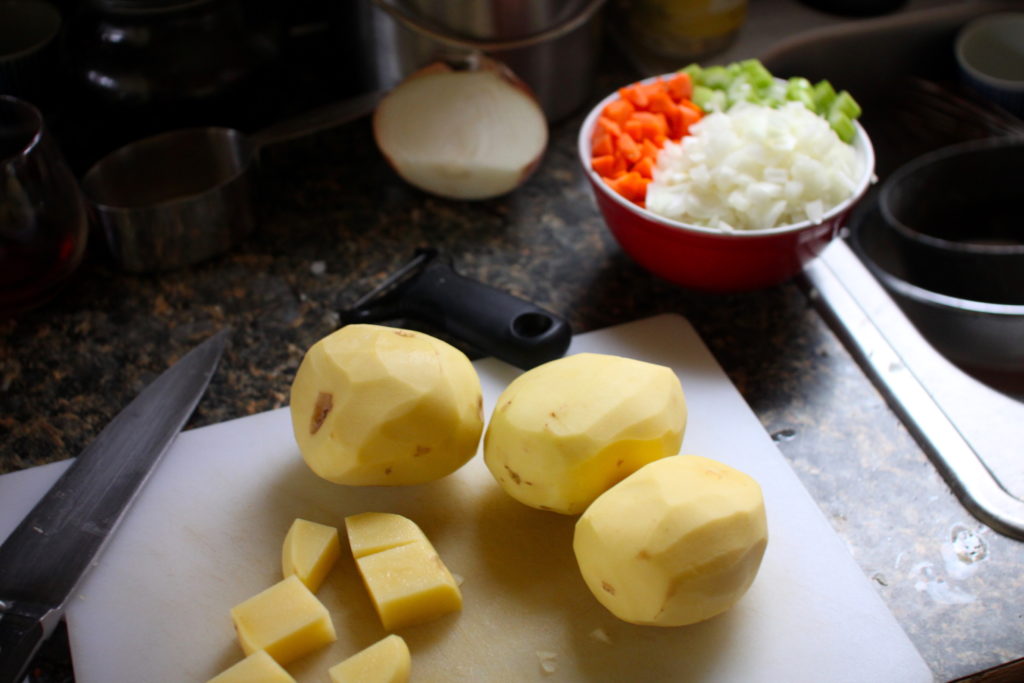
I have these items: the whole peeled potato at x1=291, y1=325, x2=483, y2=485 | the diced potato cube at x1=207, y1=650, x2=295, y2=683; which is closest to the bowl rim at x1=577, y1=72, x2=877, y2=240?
the whole peeled potato at x1=291, y1=325, x2=483, y2=485

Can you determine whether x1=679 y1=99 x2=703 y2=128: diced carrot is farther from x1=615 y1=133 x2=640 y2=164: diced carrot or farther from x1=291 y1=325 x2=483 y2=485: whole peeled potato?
x1=291 y1=325 x2=483 y2=485: whole peeled potato

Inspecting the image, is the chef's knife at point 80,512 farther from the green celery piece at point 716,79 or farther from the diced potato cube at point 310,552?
the green celery piece at point 716,79

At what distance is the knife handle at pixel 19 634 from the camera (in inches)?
30.0

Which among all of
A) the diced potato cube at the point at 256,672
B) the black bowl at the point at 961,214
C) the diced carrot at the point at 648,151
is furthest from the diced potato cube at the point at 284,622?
the black bowl at the point at 961,214

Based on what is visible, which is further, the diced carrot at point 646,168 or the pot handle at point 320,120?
the pot handle at point 320,120

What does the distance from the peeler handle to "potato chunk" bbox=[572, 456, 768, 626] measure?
27 cm

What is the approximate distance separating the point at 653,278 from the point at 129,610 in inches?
30.9

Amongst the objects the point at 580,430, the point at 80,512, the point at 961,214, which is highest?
the point at 580,430

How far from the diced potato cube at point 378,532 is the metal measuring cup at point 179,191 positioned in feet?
1.79

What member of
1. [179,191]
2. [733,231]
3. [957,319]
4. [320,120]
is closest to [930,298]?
[957,319]

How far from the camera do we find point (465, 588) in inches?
34.0

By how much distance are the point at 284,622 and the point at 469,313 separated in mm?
428

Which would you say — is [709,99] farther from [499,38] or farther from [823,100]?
[499,38]

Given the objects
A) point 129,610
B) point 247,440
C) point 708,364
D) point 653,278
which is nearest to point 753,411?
point 708,364
